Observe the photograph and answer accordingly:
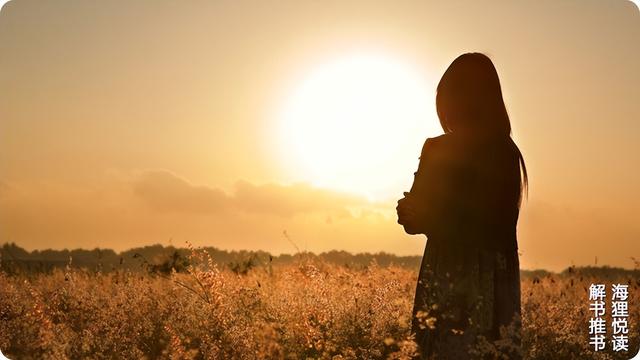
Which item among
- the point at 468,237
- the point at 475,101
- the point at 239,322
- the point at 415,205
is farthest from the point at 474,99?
the point at 239,322

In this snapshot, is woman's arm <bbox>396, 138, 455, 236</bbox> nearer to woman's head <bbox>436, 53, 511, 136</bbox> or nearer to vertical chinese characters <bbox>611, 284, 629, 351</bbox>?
woman's head <bbox>436, 53, 511, 136</bbox>

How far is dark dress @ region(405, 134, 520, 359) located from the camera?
5184mm

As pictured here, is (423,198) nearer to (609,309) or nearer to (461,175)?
(461,175)

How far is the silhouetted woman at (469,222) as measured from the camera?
17.0 ft

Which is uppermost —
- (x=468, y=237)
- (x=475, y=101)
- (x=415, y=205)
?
(x=475, y=101)

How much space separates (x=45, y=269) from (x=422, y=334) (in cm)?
823

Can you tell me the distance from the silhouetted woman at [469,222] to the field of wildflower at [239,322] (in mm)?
939

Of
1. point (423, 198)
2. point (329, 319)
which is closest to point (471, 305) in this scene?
point (423, 198)

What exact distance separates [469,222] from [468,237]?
99 mm

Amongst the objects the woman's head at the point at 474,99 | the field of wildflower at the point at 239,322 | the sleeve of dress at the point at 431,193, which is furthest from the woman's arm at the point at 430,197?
the field of wildflower at the point at 239,322

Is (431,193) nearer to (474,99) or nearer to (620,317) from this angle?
(474,99)

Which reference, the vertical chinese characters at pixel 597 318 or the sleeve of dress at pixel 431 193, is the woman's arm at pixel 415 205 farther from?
the vertical chinese characters at pixel 597 318

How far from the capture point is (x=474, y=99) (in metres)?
5.28

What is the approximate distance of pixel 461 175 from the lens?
523cm
